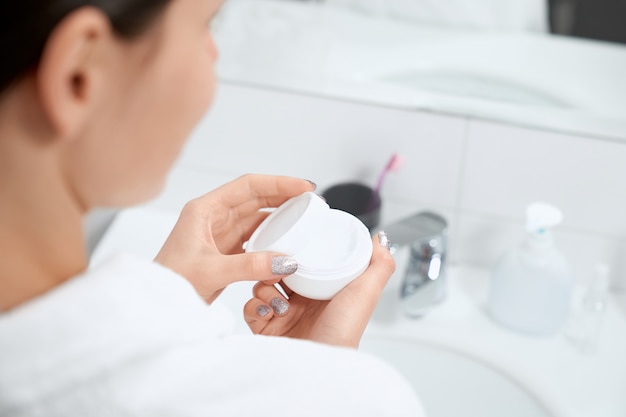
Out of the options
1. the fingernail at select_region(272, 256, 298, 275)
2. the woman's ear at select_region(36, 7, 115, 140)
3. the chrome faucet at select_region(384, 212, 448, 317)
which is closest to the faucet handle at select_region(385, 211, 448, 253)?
A: the chrome faucet at select_region(384, 212, 448, 317)

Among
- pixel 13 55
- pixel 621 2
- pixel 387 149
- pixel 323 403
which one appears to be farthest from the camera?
pixel 387 149

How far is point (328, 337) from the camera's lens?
603 mm

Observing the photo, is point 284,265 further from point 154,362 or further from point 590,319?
point 590,319

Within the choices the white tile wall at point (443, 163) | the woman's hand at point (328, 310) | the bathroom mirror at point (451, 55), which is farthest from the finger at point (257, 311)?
the bathroom mirror at point (451, 55)

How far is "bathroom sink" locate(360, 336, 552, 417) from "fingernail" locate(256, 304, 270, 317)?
0.81 feet

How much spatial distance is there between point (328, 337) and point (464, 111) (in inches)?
15.3

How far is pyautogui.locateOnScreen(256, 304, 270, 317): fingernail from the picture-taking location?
654 mm

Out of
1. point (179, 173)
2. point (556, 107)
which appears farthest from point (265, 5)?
point (556, 107)

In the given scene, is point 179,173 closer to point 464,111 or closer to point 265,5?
point 265,5

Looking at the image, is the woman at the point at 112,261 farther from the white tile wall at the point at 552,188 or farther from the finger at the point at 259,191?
the white tile wall at the point at 552,188

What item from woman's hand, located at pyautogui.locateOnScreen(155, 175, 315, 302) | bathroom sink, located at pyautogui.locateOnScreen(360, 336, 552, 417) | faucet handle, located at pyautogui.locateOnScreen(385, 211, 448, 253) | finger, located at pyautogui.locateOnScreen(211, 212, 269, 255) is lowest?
bathroom sink, located at pyautogui.locateOnScreen(360, 336, 552, 417)

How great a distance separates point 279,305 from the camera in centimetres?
65

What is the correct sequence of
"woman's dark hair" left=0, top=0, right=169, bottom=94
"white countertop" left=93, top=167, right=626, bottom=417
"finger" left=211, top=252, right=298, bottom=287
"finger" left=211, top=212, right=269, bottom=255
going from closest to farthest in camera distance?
"woman's dark hair" left=0, top=0, right=169, bottom=94
"finger" left=211, top=252, right=298, bottom=287
"finger" left=211, top=212, right=269, bottom=255
"white countertop" left=93, top=167, right=626, bottom=417

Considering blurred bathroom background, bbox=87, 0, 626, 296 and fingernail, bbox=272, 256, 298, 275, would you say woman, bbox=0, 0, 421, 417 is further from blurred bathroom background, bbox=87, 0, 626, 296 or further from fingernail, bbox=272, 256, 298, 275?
blurred bathroom background, bbox=87, 0, 626, 296
